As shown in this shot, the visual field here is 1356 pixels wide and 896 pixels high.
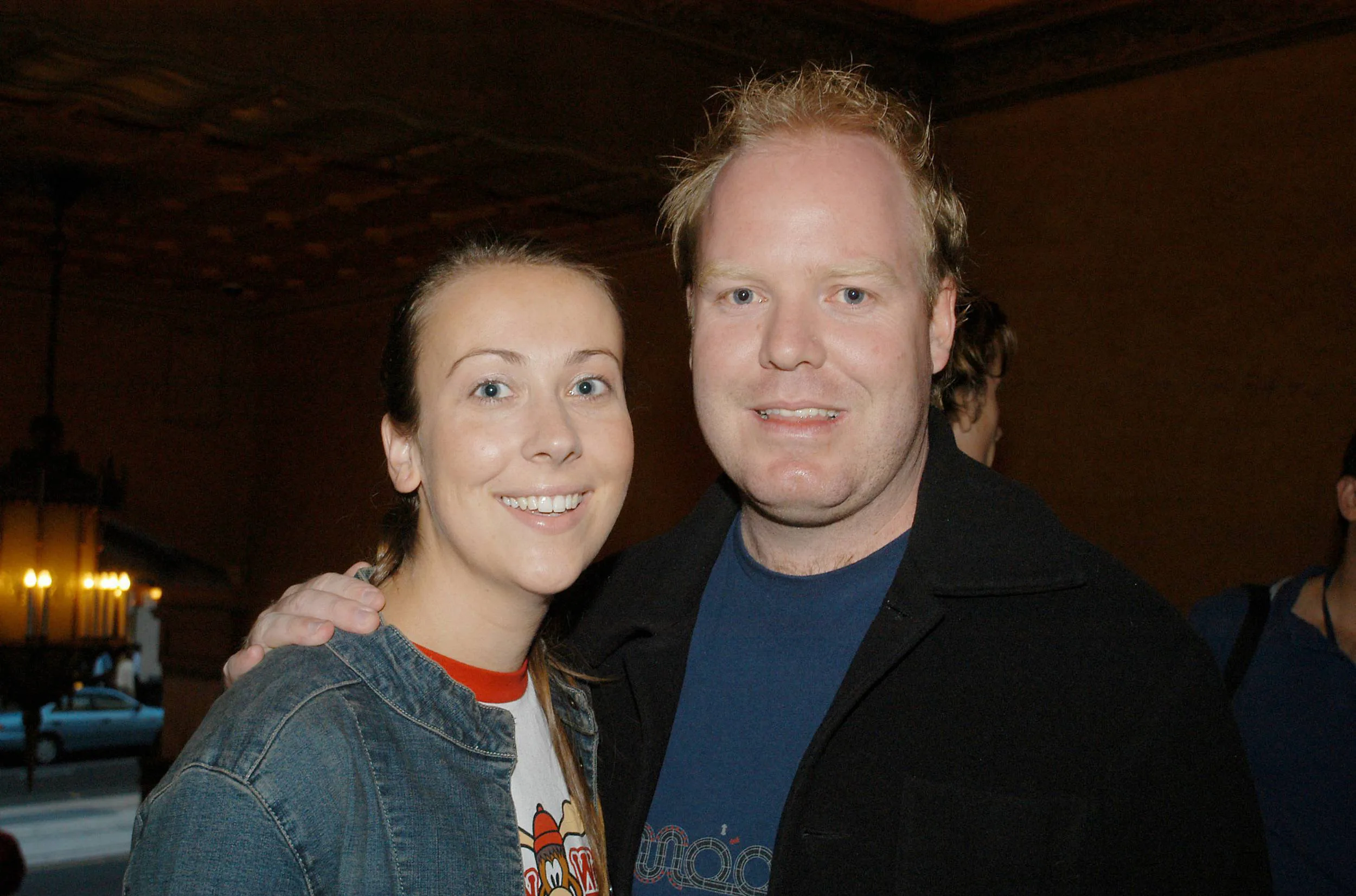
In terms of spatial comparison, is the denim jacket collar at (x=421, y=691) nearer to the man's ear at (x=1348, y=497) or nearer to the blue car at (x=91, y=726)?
the man's ear at (x=1348, y=497)

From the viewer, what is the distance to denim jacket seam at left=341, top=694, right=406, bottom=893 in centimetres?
130

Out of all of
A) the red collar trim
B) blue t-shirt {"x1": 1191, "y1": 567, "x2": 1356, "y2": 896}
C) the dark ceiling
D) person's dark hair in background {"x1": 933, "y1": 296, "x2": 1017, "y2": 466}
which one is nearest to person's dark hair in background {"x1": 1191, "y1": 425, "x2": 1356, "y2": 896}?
blue t-shirt {"x1": 1191, "y1": 567, "x2": 1356, "y2": 896}

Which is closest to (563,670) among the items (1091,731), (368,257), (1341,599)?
(1091,731)

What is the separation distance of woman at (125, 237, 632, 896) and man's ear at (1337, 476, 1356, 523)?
191 centimetres

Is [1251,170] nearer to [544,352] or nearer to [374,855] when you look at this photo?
[544,352]

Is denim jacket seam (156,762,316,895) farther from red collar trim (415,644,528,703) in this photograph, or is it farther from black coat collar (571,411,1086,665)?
black coat collar (571,411,1086,665)

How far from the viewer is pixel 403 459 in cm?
162

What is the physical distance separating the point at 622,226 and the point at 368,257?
6.40 ft

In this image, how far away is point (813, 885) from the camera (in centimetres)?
150

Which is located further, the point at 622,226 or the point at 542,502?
the point at 622,226

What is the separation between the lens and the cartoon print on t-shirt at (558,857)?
1.45m

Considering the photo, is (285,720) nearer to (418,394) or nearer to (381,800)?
(381,800)

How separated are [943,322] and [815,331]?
0.29 m

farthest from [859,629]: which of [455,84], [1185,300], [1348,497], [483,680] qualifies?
[1185,300]
